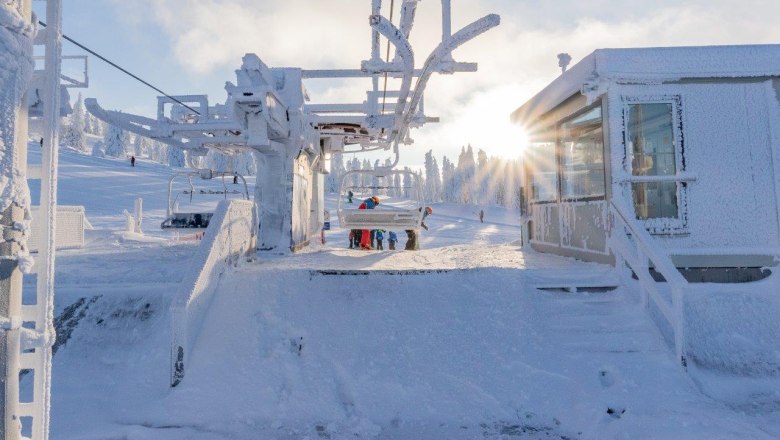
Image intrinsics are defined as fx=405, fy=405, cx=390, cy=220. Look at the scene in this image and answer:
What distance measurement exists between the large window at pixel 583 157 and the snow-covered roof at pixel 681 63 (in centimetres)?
59

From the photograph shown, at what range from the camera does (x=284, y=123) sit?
686 centimetres

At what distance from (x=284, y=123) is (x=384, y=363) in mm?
4547

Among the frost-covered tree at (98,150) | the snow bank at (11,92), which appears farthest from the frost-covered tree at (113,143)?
the snow bank at (11,92)

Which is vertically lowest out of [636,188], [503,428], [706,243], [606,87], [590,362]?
[503,428]

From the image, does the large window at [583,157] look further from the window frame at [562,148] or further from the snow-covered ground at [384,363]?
the snow-covered ground at [384,363]

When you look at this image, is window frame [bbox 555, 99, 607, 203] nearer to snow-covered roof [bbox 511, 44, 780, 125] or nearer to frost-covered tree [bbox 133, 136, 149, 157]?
snow-covered roof [bbox 511, 44, 780, 125]

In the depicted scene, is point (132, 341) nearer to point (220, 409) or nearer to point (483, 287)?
point (220, 409)

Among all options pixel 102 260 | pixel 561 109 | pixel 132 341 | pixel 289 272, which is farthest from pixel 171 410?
pixel 561 109

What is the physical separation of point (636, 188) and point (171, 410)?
5936 mm

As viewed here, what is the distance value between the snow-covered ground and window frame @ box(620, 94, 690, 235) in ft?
3.15

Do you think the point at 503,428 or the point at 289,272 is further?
the point at 289,272

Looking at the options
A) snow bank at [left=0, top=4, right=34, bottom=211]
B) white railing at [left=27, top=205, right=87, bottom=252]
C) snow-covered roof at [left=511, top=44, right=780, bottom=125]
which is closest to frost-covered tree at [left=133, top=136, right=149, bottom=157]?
white railing at [left=27, top=205, right=87, bottom=252]

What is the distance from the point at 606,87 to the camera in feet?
17.8

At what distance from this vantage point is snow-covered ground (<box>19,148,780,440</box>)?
10.8ft
